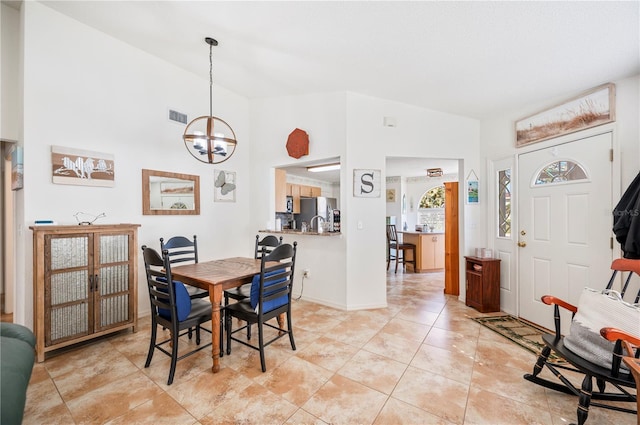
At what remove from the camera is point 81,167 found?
2.74 metres

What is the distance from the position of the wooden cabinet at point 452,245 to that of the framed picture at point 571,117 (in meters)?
1.17

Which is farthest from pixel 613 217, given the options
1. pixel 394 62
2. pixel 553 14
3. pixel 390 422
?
pixel 390 422

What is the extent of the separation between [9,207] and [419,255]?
6630 millimetres

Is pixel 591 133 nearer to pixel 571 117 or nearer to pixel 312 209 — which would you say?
pixel 571 117

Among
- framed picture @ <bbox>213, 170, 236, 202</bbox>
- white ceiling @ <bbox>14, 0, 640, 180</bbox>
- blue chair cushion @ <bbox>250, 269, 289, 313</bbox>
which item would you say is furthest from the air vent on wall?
blue chair cushion @ <bbox>250, 269, 289, 313</bbox>

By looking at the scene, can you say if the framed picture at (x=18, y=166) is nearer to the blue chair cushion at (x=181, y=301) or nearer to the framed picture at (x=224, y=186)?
the blue chair cushion at (x=181, y=301)

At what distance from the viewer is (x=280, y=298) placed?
243cm

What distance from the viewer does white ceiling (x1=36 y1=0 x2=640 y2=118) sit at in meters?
2.01

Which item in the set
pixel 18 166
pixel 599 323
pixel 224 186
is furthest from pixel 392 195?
pixel 18 166

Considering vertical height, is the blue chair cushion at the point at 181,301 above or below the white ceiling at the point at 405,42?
below

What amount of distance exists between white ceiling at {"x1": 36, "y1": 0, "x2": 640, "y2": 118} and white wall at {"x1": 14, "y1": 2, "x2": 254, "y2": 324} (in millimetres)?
265

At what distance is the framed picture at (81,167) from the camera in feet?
8.49

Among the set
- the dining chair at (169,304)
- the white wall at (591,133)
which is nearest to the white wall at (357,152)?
the white wall at (591,133)

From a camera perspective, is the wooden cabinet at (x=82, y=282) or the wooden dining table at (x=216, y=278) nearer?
the wooden dining table at (x=216, y=278)
